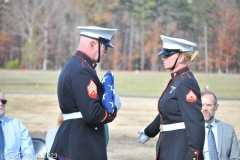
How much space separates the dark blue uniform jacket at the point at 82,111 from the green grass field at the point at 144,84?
25.7 feet

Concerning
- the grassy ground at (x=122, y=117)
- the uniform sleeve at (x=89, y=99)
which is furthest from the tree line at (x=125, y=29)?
the uniform sleeve at (x=89, y=99)

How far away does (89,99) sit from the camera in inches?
127

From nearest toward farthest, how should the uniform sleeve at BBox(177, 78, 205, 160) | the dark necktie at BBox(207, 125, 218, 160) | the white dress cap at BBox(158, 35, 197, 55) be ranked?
the uniform sleeve at BBox(177, 78, 205, 160), the white dress cap at BBox(158, 35, 197, 55), the dark necktie at BBox(207, 125, 218, 160)

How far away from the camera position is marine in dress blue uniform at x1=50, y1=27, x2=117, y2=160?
10.6 feet

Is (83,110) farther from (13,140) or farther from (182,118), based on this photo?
(13,140)

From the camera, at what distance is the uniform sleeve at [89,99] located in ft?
10.6

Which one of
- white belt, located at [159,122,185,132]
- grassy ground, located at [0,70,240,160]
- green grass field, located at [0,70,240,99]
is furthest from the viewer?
green grass field, located at [0,70,240,99]

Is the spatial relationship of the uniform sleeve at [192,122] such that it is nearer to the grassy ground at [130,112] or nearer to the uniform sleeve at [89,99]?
the uniform sleeve at [89,99]

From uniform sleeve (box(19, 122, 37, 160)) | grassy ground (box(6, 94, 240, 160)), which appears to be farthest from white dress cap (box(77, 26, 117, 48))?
grassy ground (box(6, 94, 240, 160))

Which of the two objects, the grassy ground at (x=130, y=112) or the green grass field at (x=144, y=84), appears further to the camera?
the green grass field at (x=144, y=84)

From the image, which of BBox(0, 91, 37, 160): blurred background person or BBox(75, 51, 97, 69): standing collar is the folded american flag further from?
BBox(0, 91, 37, 160): blurred background person

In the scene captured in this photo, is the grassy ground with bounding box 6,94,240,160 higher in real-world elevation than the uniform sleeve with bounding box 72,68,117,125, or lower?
lower

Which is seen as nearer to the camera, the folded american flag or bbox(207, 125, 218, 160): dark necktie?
the folded american flag

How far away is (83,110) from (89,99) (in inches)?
3.3
